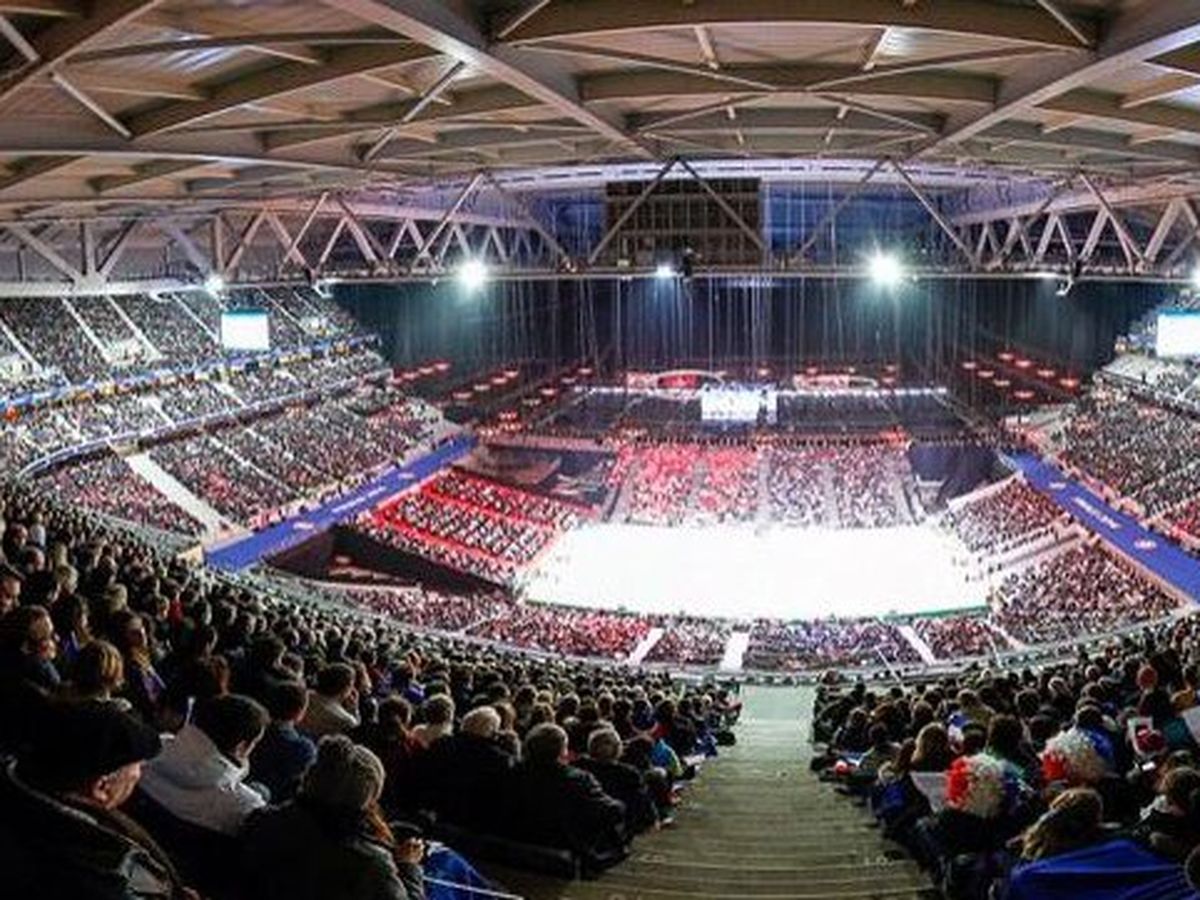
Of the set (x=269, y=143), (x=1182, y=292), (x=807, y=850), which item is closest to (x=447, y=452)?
(x=1182, y=292)

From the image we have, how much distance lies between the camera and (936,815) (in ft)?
19.8

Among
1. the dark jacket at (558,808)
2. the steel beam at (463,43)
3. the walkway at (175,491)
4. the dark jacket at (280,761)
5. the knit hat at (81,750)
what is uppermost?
the steel beam at (463,43)

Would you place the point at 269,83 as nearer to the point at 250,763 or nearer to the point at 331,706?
the point at 331,706

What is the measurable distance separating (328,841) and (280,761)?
4.78 ft

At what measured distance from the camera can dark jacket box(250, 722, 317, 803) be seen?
4.70 m

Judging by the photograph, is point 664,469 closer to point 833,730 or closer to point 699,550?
point 699,550

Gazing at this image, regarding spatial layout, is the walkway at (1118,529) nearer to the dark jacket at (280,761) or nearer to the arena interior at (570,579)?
the arena interior at (570,579)

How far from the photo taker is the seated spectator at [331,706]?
19.6ft

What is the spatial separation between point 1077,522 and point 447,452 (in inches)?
985

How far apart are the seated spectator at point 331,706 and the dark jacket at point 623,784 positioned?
58.0 inches

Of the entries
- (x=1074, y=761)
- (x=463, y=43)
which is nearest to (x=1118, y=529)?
(x=1074, y=761)

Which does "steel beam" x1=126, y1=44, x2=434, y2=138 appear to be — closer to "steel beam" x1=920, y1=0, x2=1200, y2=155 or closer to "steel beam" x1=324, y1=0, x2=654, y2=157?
"steel beam" x1=324, y1=0, x2=654, y2=157

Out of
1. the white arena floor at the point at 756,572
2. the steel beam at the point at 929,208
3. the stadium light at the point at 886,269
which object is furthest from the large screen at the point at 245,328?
the steel beam at the point at 929,208

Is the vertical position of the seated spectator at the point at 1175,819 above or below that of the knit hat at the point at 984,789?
above
